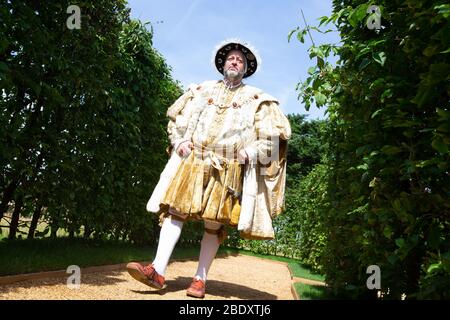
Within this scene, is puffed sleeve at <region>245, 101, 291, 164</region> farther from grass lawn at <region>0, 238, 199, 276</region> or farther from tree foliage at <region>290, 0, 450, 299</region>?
grass lawn at <region>0, 238, 199, 276</region>

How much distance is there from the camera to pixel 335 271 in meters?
5.54

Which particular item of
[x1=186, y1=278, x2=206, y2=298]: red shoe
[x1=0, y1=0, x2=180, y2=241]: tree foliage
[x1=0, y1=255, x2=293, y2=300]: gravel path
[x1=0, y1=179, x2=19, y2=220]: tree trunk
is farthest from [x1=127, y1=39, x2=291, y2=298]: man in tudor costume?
[x1=0, y1=179, x2=19, y2=220]: tree trunk

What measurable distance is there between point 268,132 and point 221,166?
66 centimetres

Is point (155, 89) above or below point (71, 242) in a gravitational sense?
above

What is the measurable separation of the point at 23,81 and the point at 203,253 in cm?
262

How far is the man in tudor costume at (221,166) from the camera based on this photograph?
4.56 m

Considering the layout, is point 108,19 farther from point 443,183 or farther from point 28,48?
point 443,183

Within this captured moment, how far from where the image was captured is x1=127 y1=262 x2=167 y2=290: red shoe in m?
4.08

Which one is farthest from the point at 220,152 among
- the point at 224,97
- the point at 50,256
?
the point at 50,256

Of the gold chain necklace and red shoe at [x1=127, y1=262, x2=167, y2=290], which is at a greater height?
the gold chain necklace

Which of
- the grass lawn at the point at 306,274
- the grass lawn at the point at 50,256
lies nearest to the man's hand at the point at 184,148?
the grass lawn at the point at 50,256

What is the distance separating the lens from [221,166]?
15.4 feet

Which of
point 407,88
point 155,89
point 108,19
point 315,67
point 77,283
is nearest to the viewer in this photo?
point 407,88
